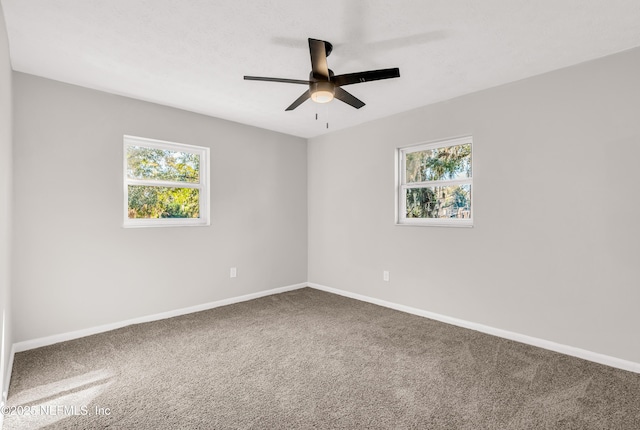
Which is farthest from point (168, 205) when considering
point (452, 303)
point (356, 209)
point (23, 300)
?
point (452, 303)

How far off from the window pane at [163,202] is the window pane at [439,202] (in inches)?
104

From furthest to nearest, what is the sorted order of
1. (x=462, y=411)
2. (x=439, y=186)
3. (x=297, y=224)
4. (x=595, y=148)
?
(x=297, y=224), (x=439, y=186), (x=595, y=148), (x=462, y=411)

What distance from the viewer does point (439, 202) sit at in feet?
12.0

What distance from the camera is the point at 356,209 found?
14.3 feet

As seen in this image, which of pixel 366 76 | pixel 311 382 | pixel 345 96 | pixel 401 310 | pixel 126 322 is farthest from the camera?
pixel 401 310

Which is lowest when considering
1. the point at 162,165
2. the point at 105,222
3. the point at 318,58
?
the point at 105,222

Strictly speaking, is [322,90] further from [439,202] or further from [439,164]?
[439,202]

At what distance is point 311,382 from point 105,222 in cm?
252

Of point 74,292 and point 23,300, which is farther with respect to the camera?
point 74,292

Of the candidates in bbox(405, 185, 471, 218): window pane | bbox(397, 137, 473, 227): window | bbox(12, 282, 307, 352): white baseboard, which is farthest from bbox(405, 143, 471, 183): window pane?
bbox(12, 282, 307, 352): white baseboard

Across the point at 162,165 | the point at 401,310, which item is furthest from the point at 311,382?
the point at 162,165

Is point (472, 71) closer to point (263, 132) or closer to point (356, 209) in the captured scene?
point (356, 209)

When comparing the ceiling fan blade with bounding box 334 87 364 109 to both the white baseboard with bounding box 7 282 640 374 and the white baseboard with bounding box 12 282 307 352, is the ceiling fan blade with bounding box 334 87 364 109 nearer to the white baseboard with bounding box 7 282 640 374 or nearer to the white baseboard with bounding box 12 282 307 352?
the white baseboard with bounding box 7 282 640 374

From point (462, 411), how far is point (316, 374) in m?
0.97
